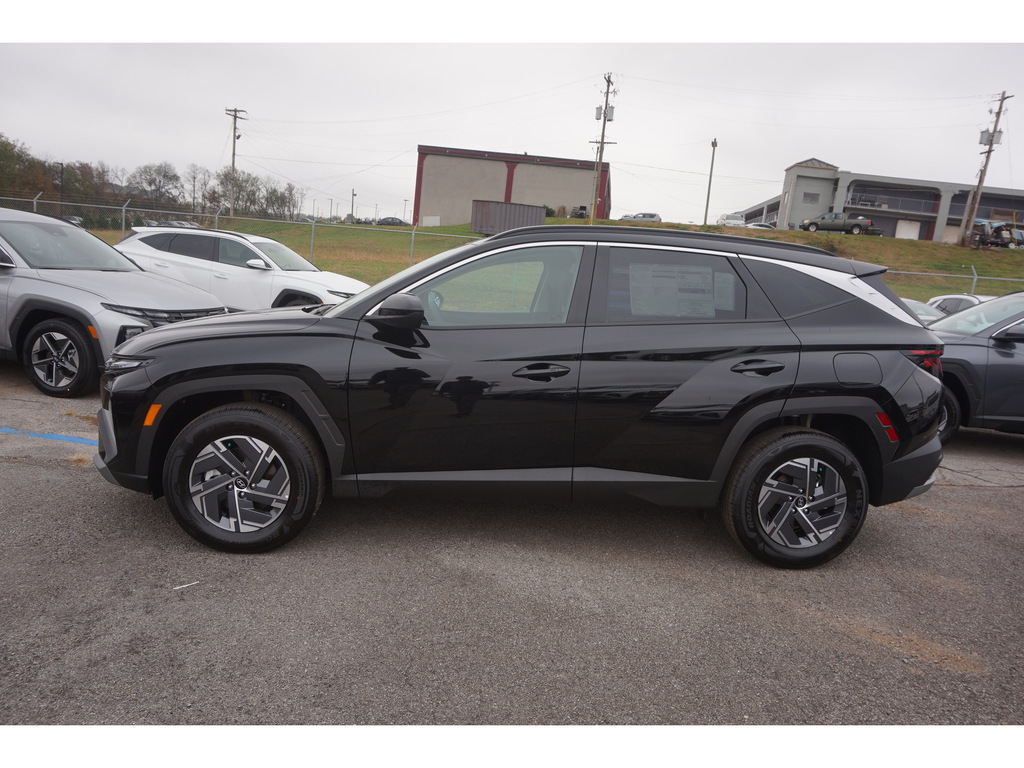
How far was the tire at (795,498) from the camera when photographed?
3.56 m

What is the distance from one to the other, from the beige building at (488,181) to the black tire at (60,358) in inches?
2221

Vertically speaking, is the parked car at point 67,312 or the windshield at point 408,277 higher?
the windshield at point 408,277

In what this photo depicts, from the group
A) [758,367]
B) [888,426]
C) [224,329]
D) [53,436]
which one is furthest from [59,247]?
[888,426]

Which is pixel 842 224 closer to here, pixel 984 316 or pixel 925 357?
pixel 984 316

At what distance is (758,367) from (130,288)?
244 inches

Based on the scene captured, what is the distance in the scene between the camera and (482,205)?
1657 inches

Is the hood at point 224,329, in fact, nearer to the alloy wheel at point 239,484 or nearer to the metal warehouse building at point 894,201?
the alloy wheel at point 239,484

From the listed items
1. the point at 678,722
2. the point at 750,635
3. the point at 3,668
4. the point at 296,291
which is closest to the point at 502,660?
the point at 678,722

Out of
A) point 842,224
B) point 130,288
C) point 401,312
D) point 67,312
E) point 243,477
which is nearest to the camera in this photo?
point 401,312

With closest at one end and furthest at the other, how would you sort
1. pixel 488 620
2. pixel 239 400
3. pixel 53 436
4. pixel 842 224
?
1. pixel 488 620
2. pixel 239 400
3. pixel 53 436
4. pixel 842 224

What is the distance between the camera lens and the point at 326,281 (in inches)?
417

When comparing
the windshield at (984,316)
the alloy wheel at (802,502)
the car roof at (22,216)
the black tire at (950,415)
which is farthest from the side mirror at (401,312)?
the car roof at (22,216)

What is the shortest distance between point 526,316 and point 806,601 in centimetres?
204

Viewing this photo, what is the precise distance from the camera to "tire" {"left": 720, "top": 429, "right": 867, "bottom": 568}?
356 centimetres
